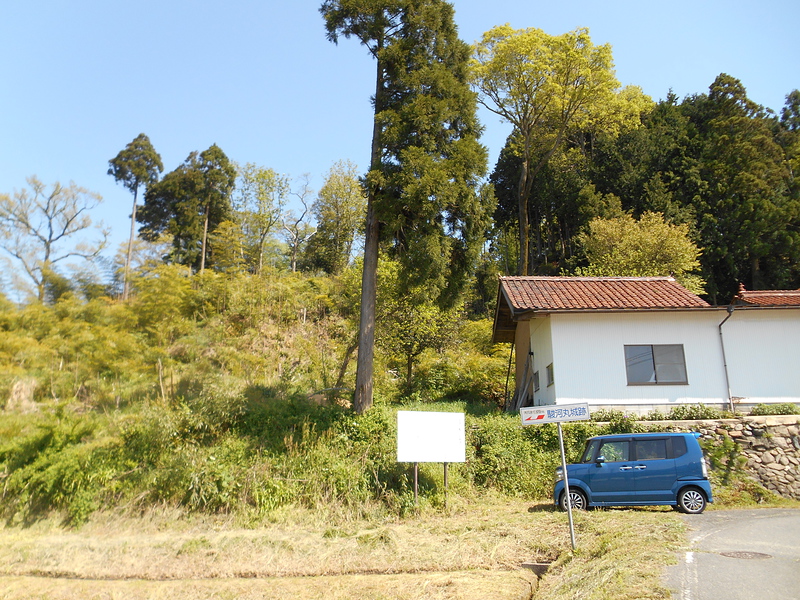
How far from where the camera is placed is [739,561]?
777 centimetres

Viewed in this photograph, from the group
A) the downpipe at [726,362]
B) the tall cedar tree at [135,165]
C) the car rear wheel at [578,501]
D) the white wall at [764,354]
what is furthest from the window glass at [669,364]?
the tall cedar tree at [135,165]

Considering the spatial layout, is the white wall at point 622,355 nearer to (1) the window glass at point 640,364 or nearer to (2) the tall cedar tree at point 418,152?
(1) the window glass at point 640,364

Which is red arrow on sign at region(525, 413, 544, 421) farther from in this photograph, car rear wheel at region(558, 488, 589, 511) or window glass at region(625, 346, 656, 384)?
window glass at region(625, 346, 656, 384)

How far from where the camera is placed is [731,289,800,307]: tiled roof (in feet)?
56.4

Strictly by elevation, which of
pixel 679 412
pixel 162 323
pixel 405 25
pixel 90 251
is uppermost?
pixel 405 25

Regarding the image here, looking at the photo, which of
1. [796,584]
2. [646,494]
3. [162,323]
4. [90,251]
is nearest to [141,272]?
[90,251]

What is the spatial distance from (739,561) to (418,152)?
1133 cm

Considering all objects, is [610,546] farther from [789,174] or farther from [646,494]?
[789,174]

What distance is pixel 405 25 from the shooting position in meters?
17.0

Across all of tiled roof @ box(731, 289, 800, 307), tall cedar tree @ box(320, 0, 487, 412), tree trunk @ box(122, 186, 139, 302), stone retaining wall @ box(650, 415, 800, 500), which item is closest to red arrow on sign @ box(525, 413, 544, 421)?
tall cedar tree @ box(320, 0, 487, 412)

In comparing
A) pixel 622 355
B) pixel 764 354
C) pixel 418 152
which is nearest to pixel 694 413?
pixel 622 355

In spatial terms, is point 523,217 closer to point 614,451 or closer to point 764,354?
point 764,354

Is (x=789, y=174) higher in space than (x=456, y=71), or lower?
higher

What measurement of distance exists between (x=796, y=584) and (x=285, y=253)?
42051mm
